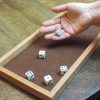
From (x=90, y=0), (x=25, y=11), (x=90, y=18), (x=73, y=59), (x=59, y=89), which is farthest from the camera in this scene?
(x=90, y=0)

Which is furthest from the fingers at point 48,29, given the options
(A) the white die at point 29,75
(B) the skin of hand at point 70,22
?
(A) the white die at point 29,75

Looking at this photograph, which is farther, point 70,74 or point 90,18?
point 90,18

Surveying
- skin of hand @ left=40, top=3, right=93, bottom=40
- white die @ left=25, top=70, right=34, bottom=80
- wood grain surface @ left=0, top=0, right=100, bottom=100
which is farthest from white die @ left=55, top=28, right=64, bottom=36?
white die @ left=25, top=70, right=34, bottom=80

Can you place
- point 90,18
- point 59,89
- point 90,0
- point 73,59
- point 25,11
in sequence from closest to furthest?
point 59,89 → point 73,59 → point 90,18 → point 25,11 → point 90,0

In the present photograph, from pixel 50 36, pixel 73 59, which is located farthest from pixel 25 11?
pixel 73 59

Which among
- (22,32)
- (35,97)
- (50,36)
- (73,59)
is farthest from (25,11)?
(35,97)

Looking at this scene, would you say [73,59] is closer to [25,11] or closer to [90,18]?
[90,18]

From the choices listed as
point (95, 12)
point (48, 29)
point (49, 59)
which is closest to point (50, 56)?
point (49, 59)
